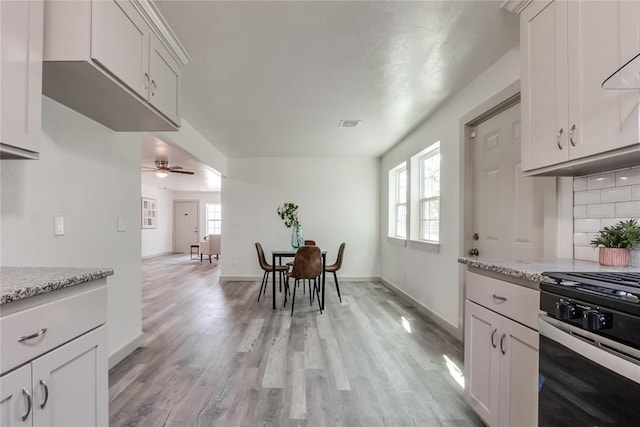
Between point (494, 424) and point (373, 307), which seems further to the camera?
point (373, 307)

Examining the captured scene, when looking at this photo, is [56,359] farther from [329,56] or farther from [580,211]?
[580,211]

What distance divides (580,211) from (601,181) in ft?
0.66

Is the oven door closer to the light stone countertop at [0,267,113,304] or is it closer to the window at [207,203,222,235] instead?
the light stone countertop at [0,267,113,304]

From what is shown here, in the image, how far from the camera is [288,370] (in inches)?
92.4

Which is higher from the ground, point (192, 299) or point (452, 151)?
point (452, 151)

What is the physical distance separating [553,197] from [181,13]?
7.97 feet

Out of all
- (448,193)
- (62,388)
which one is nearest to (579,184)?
(448,193)

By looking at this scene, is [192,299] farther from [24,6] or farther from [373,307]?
[24,6]

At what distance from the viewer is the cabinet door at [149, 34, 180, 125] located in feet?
5.76

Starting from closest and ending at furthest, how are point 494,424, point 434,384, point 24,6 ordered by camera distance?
point 24,6 → point 494,424 → point 434,384

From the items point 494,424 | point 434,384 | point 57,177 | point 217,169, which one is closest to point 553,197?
point 494,424

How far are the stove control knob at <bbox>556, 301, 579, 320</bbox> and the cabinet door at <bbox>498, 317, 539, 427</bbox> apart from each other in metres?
0.24

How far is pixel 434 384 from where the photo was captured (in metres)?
2.13

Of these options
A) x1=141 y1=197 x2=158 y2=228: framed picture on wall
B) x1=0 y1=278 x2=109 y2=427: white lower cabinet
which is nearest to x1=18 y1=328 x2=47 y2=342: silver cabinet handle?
x1=0 y1=278 x2=109 y2=427: white lower cabinet
